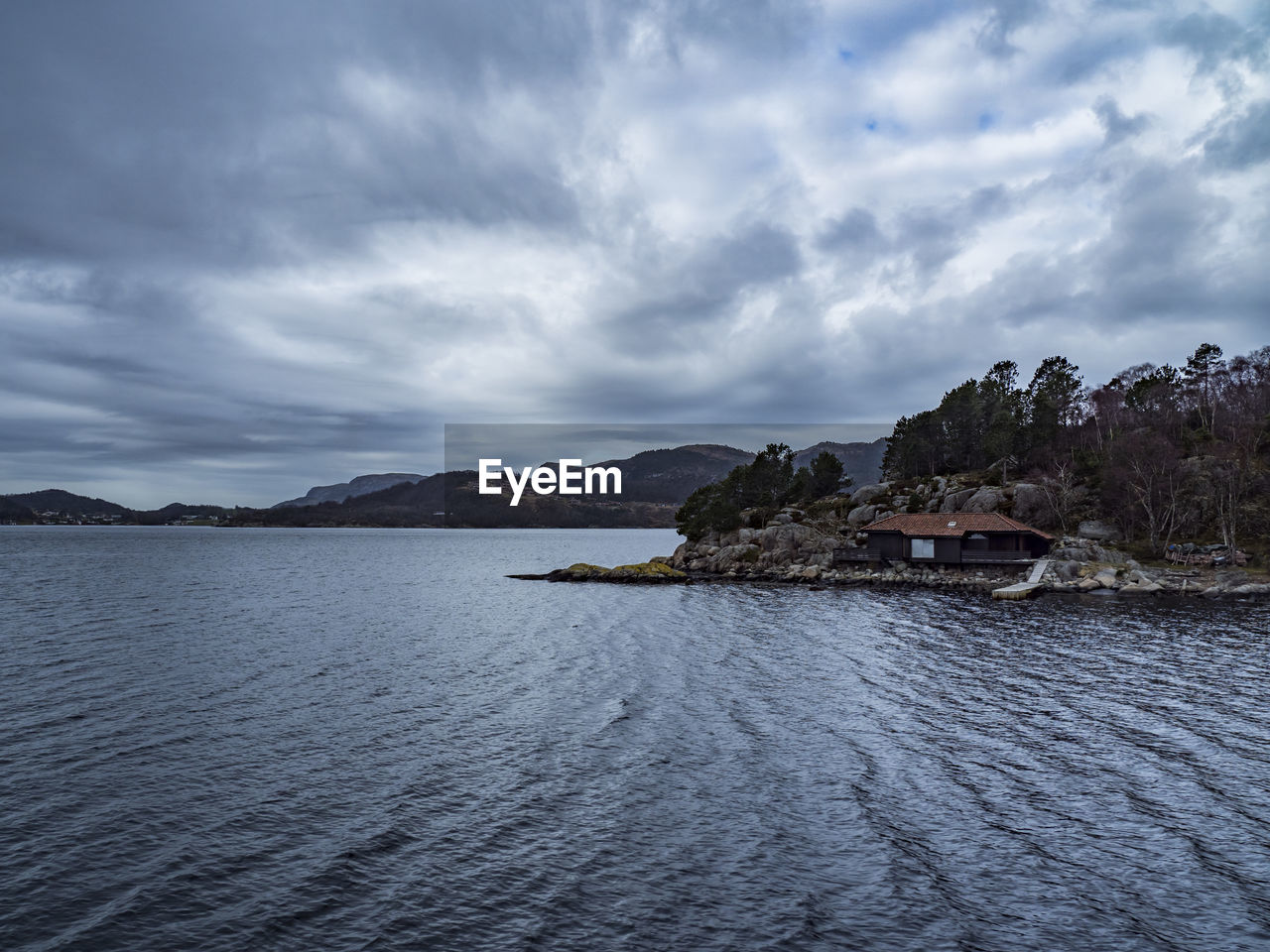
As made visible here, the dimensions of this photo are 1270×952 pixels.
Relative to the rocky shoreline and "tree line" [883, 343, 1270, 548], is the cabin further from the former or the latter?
"tree line" [883, 343, 1270, 548]

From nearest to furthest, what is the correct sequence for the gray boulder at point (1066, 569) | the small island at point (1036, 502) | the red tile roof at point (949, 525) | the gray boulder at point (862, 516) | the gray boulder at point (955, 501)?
1. the gray boulder at point (1066, 569)
2. the small island at point (1036, 502)
3. the red tile roof at point (949, 525)
4. the gray boulder at point (955, 501)
5. the gray boulder at point (862, 516)

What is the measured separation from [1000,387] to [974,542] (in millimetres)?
69101

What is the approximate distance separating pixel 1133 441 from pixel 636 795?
99743mm

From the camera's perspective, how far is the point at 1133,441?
93.9m

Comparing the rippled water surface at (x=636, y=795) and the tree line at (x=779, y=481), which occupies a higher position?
the tree line at (x=779, y=481)

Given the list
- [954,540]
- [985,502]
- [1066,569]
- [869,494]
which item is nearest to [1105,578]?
[1066,569]

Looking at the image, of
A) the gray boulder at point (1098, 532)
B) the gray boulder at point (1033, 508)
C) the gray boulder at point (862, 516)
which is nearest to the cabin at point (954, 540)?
the gray boulder at point (1033, 508)

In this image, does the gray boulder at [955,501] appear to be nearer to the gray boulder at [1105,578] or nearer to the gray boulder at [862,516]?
the gray boulder at [862,516]

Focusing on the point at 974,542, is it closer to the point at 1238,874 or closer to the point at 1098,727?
the point at 1098,727

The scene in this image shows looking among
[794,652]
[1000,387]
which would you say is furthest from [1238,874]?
[1000,387]

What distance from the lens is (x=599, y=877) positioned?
1672cm

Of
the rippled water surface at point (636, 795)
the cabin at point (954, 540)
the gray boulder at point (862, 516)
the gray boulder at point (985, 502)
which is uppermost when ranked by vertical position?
the gray boulder at point (985, 502)

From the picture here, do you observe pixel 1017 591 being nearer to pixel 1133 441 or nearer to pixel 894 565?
pixel 894 565

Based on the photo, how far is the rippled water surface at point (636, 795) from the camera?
15.0 meters
